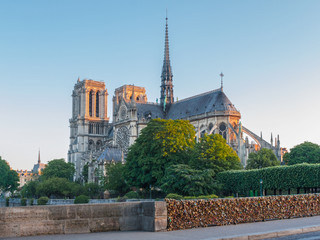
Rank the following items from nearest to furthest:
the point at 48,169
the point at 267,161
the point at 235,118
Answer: the point at 267,161
the point at 235,118
the point at 48,169

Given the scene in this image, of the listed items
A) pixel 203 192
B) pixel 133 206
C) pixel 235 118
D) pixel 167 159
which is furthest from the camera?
pixel 235 118

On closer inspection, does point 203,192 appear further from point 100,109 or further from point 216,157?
point 100,109

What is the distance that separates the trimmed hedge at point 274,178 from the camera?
38619 millimetres

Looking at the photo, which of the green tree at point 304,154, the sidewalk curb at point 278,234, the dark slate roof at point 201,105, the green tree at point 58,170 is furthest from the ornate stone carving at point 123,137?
the sidewalk curb at point 278,234

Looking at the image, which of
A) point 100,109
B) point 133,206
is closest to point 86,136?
point 100,109

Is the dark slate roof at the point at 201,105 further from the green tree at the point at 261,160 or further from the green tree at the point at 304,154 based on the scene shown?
the green tree at the point at 261,160

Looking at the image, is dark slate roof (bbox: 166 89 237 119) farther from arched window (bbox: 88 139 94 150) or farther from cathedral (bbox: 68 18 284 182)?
arched window (bbox: 88 139 94 150)

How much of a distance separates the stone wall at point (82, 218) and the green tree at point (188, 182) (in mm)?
27021

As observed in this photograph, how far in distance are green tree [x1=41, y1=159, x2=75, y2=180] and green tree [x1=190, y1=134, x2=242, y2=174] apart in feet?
183

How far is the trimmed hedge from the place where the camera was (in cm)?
3862

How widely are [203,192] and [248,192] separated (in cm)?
536

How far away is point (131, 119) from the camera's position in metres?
91.4

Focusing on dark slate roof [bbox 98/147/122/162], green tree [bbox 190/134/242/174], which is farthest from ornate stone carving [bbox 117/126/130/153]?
green tree [bbox 190/134/242/174]

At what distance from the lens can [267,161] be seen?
59906 mm
